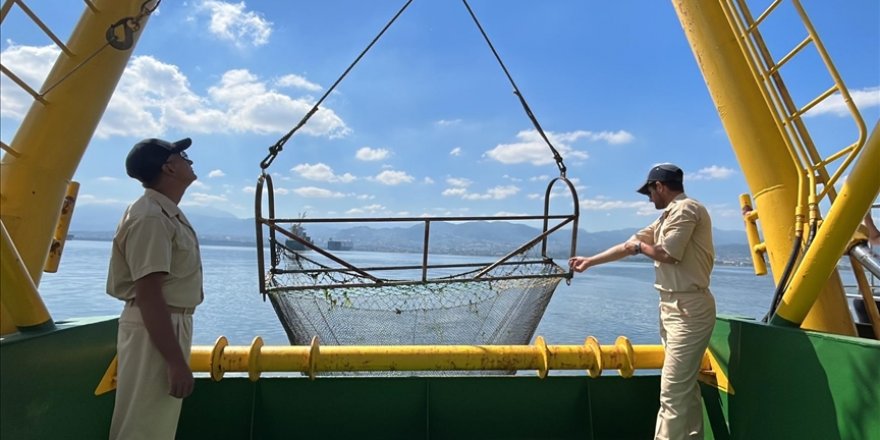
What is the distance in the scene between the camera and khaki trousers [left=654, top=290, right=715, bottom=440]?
7.41ft

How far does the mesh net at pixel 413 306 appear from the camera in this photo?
3578 millimetres

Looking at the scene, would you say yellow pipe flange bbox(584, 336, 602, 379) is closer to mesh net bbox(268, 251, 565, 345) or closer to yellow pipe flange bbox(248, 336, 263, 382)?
mesh net bbox(268, 251, 565, 345)

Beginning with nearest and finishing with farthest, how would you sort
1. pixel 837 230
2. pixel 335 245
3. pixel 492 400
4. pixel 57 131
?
pixel 837 230 → pixel 57 131 → pixel 492 400 → pixel 335 245

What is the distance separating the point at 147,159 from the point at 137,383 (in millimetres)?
761

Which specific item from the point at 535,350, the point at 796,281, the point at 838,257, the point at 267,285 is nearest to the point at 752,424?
the point at 796,281

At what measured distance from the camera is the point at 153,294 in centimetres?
150

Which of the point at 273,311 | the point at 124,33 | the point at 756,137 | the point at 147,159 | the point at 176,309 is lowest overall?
the point at 273,311

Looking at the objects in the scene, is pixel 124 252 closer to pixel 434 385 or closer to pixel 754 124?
pixel 434 385

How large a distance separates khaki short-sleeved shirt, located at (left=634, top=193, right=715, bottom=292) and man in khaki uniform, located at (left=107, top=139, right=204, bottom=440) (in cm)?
207

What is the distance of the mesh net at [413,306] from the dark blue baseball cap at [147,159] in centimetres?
186

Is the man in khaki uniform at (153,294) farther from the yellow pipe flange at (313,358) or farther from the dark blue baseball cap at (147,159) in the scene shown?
the yellow pipe flange at (313,358)

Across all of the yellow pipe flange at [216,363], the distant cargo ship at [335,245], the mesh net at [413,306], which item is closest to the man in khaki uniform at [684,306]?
the mesh net at [413,306]

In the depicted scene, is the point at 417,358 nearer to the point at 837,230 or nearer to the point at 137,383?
the point at 137,383

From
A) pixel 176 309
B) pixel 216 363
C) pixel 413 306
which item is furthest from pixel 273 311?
pixel 176 309
